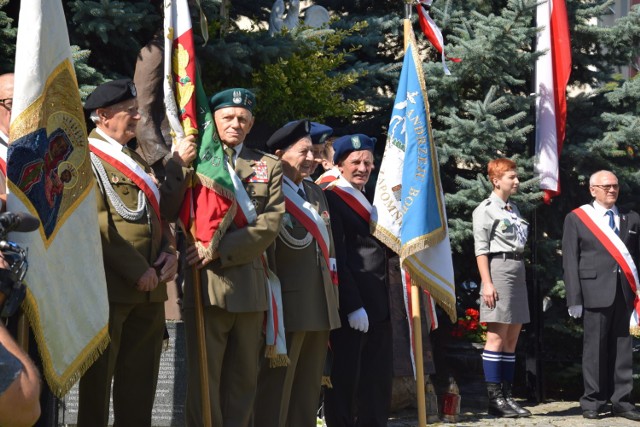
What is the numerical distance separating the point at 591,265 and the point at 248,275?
4.33 metres

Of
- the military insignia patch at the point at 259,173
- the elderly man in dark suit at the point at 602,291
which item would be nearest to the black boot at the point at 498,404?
the elderly man in dark suit at the point at 602,291

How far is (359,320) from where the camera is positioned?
22.1 feet

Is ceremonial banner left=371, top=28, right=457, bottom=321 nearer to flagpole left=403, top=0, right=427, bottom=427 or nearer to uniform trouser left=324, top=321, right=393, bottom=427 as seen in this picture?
flagpole left=403, top=0, right=427, bottom=427

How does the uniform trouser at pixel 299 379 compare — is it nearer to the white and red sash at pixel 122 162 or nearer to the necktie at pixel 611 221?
the white and red sash at pixel 122 162

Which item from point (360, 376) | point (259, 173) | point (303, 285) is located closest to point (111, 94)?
point (259, 173)

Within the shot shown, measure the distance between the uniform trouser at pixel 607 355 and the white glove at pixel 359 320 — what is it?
3149 millimetres

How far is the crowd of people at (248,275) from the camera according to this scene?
17.9 feet

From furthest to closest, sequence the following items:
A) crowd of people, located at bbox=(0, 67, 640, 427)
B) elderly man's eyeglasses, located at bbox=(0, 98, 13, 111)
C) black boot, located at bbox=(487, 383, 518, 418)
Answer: black boot, located at bbox=(487, 383, 518, 418) < crowd of people, located at bbox=(0, 67, 640, 427) < elderly man's eyeglasses, located at bbox=(0, 98, 13, 111)

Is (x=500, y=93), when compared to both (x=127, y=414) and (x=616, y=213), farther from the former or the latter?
(x=127, y=414)

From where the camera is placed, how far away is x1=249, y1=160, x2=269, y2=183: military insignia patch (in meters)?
6.05

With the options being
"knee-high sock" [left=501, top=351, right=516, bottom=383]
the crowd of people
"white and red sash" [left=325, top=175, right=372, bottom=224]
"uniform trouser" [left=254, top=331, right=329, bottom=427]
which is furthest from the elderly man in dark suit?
"uniform trouser" [left=254, top=331, right=329, bottom=427]

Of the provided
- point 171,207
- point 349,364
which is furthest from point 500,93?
point 171,207

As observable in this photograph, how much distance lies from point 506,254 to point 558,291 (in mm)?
1238

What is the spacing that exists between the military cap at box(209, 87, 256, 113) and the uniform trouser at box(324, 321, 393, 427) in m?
1.54
